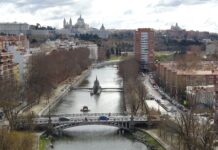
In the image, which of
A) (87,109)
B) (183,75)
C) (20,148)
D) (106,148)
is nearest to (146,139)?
(106,148)

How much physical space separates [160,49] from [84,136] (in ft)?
203

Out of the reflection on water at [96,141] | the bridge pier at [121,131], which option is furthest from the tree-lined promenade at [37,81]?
the bridge pier at [121,131]

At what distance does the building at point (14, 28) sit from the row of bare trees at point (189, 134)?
6843 cm

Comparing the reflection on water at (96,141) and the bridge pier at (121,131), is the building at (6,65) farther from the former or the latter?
the bridge pier at (121,131)

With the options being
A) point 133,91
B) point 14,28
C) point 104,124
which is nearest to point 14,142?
point 104,124

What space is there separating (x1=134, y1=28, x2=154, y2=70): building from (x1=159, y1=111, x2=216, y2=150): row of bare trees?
3558cm

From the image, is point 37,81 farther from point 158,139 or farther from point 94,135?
point 158,139

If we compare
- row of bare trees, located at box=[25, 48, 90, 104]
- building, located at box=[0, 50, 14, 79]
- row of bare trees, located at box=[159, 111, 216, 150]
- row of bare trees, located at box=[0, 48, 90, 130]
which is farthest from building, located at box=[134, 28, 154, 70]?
row of bare trees, located at box=[159, 111, 216, 150]

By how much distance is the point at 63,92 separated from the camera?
115 feet

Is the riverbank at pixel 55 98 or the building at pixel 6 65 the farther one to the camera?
the building at pixel 6 65

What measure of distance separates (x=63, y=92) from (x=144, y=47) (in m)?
23.5

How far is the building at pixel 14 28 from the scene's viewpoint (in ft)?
282

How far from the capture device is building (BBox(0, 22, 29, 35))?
86062mm

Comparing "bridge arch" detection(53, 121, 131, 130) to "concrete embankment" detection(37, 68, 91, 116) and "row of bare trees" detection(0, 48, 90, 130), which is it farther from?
"concrete embankment" detection(37, 68, 91, 116)
